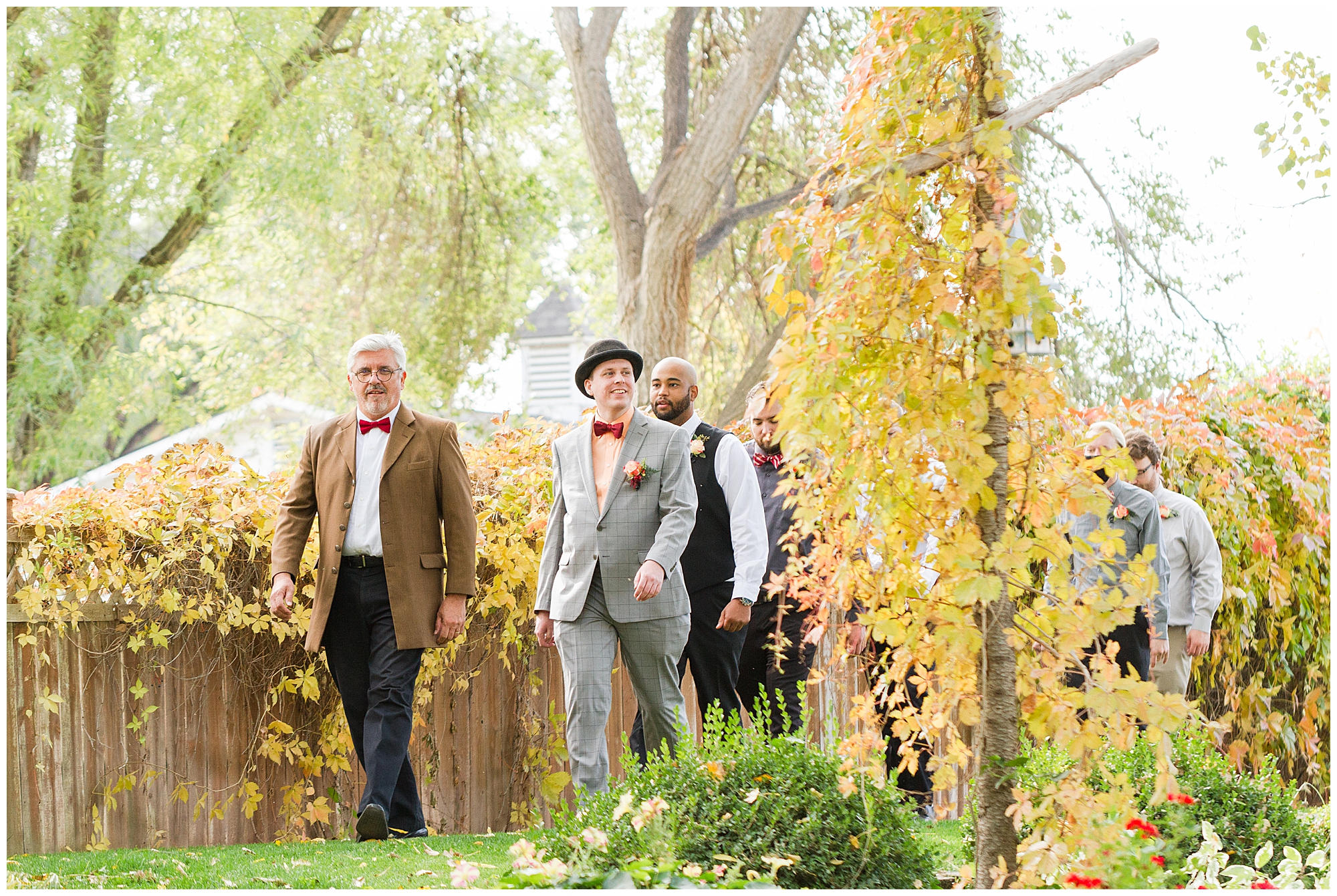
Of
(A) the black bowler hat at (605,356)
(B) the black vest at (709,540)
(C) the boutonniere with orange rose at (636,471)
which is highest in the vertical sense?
(A) the black bowler hat at (605,356)

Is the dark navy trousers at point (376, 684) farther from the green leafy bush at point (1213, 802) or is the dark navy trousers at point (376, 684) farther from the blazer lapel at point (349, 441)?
the green leafy bush at point (1213, 802)

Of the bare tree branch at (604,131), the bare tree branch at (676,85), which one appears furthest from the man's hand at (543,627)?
the bare tree branch at (676,85)

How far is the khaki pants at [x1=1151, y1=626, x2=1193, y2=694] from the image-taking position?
6043mm

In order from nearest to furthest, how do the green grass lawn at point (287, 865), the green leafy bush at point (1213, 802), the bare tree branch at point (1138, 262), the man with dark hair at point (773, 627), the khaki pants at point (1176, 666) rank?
the green leafy bush at point (1213, 802)
the green grass lawn at point (287, 865)
the man with dark hair at point (773, 627)
the khaki pants at point (1176, 666)
the bare tree branch at point (1138, 262)

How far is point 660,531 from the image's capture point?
4352 millimetres

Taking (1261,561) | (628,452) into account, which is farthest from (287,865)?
(1261,561)

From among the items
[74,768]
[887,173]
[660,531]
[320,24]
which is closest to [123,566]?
[74,768]

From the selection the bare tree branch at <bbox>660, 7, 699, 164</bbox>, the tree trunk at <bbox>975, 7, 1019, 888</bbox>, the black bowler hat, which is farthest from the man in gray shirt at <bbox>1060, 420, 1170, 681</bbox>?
the bare tree branch at <bbox>660, 7, 699, 164</bbox>

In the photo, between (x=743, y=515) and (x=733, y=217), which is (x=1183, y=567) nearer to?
(x=743, y=515)

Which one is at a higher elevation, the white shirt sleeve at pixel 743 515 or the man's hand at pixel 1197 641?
the white shirt sleeve at pixel 743 515

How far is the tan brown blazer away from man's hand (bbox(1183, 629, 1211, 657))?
3689mm

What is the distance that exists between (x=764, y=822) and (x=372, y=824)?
1822 millimetres

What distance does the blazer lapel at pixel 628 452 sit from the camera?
4465 millimetres

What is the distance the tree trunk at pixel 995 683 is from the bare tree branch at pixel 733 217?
872 cm
